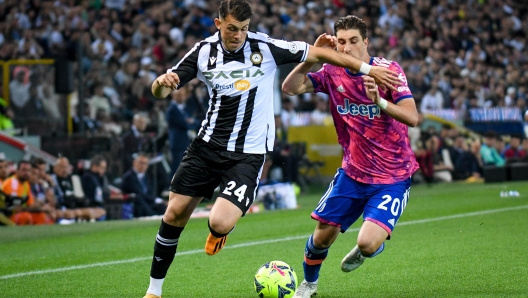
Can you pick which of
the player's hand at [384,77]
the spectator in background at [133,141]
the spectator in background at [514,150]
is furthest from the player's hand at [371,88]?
the spectator in background at [514,150]

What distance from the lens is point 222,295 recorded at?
7.45 metres

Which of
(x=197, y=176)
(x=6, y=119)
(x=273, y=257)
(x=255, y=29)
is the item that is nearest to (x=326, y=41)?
(x=197, y=176)

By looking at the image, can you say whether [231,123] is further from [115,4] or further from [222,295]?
[115,4]

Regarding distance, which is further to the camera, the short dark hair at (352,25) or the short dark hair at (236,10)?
the short dark hair at (352,25)

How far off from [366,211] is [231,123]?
1.29 m

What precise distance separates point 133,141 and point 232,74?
1048 cm

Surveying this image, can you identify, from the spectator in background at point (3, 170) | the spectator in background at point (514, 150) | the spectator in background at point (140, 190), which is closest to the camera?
the spectator in background at point (3, 170)

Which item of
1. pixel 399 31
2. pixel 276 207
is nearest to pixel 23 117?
pixel 276 207

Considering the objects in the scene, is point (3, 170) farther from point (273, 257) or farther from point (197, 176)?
point (197, 176)

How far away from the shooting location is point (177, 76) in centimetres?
656

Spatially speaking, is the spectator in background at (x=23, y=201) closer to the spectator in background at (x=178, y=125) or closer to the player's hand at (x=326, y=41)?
the spectator in background at (x=178, y=125)

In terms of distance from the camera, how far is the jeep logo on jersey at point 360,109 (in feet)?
23.2

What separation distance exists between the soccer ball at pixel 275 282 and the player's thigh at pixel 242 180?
0.67m

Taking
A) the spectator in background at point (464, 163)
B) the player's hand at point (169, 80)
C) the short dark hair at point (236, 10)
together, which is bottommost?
the spectator in background at point (464, 163)
